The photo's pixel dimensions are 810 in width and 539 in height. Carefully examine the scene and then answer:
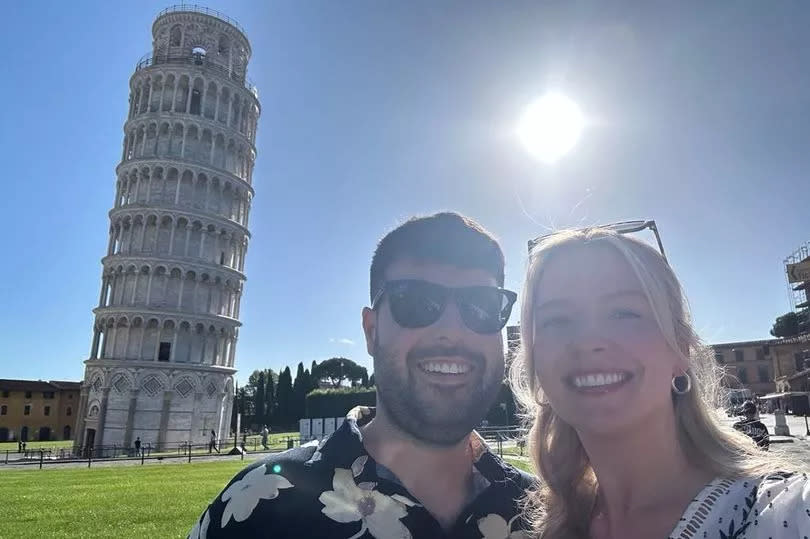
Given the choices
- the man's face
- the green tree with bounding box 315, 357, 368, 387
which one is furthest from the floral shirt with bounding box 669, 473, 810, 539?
the green tree with bounding box 315, 357, 368, 387

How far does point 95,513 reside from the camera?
11.5 m

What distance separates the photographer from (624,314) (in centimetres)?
230

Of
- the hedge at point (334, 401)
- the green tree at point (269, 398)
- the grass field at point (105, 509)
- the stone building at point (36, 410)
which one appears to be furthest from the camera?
the green tree at point (269, 398)

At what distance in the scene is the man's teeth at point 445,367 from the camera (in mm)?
2562

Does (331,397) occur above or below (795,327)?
below

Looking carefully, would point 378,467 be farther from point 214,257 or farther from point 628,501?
point 214,257

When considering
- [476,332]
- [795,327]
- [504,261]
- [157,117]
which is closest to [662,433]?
[476,332]

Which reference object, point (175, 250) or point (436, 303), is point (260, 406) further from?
point (436, 303)

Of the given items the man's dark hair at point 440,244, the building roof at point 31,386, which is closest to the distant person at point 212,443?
the man's dark hair at point 440,244

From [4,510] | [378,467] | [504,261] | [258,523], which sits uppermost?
[504,261]

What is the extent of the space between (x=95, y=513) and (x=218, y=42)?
6044cm

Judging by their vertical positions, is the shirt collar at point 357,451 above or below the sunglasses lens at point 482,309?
below

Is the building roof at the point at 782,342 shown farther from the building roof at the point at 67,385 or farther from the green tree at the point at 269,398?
the building roof at the point at 67,385

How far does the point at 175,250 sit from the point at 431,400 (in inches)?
2202
